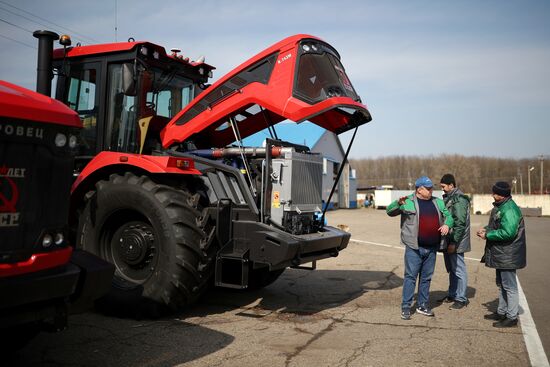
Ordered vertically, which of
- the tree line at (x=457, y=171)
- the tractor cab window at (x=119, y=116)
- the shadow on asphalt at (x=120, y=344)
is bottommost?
the shadow on asphalt at (x=120, y=344)

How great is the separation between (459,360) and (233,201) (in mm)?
2911

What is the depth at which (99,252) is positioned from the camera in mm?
5660

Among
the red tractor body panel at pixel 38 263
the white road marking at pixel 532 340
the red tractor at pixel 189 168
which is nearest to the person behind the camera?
the red tractor body panel at pixel 38 263

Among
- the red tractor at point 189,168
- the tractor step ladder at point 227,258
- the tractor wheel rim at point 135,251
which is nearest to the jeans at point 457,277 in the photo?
the red tractor at point 189,168

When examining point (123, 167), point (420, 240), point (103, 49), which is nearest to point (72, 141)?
point (123, 167)

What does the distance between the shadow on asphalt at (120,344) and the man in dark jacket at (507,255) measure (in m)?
3.27

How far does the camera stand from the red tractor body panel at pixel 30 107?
3.03 metres

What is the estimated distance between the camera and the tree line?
8875cm

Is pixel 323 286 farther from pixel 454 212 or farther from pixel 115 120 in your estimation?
pixel 115 120

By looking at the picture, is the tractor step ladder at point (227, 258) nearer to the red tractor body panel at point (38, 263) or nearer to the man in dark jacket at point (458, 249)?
the red tractor body panel at point (38, 263)

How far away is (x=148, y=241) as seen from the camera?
5.45 m

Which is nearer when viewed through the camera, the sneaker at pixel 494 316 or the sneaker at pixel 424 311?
the sneaker at pixel 494 316

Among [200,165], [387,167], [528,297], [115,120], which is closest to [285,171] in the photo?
[200,165]

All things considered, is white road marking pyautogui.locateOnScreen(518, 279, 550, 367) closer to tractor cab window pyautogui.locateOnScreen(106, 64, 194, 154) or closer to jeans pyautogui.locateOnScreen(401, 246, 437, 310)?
jeans pyautogui.locateOnScreen(401, 246, 437, 310)
